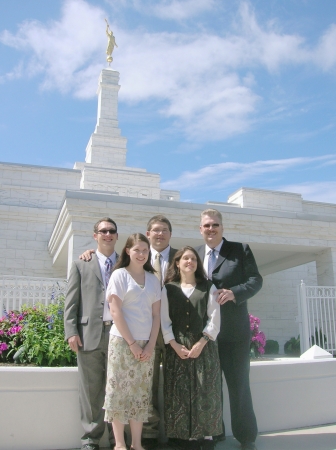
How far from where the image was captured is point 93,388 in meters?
3.66

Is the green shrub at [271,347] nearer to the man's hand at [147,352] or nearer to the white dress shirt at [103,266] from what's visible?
the white dress shirt at [103,266]

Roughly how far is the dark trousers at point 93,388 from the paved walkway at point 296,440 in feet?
2.24

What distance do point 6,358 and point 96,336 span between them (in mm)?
1576

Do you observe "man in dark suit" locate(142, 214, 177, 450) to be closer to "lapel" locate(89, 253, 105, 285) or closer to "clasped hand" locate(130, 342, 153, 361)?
"clasped hand" locate(130, 342, 153, 361)

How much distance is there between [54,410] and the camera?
3863 mm

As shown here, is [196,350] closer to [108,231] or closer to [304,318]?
[108,231]

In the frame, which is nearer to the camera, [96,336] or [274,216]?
[96,336]

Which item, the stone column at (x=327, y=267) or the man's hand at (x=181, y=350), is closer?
the man's hand at (x=181, y=350)

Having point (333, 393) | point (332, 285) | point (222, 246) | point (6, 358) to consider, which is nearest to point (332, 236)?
point (332, 285)

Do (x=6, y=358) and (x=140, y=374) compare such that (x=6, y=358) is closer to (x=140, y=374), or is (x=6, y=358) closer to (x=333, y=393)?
(x=140, y=374)

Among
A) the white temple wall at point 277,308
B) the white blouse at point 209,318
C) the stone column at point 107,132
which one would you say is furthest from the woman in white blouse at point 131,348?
the stone column at point 107,132

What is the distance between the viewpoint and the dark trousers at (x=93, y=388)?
3619 millimetres

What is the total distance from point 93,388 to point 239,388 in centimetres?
124

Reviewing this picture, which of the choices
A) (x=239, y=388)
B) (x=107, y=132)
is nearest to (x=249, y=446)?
(x=239, y=388)
